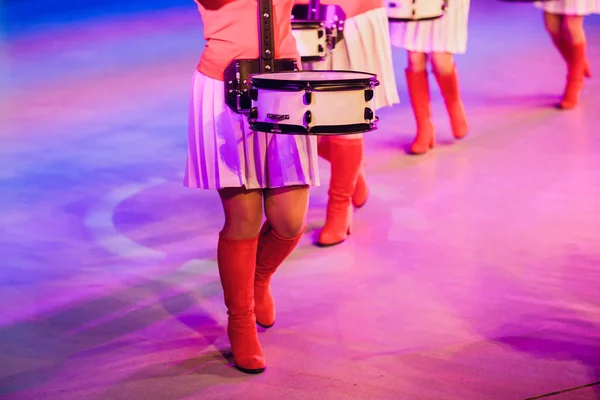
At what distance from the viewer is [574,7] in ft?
23.6

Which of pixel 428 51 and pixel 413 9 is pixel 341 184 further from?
pixel 428 51

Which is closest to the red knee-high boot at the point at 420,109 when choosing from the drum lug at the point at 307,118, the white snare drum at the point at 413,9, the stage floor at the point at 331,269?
the stage floor at the point at 331,269

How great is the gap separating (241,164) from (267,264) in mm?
555

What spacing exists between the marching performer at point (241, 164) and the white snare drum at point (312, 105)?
228 millimetres

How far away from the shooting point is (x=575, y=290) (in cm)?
405

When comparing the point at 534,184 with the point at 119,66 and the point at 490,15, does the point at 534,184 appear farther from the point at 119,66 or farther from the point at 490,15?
the point at 490,15

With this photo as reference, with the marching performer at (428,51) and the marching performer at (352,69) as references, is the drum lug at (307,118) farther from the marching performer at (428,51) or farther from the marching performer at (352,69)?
the marching performer at (428,51)

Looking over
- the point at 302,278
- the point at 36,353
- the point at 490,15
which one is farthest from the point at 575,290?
the point at 490,15

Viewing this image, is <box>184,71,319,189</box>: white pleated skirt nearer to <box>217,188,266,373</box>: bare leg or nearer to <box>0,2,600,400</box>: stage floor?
<box>217,188,266,373</box>: bare leg

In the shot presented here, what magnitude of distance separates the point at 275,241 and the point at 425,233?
145 cm

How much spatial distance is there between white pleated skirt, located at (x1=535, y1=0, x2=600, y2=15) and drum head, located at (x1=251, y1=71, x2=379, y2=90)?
15.0ft

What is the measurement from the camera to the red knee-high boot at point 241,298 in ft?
11.3

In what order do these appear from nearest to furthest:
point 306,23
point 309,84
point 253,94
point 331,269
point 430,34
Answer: point 309,84, point 253,94, point 306,23, point 331,269, point 430,34

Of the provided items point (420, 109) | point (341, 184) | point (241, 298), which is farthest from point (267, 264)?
point (420, 109)
